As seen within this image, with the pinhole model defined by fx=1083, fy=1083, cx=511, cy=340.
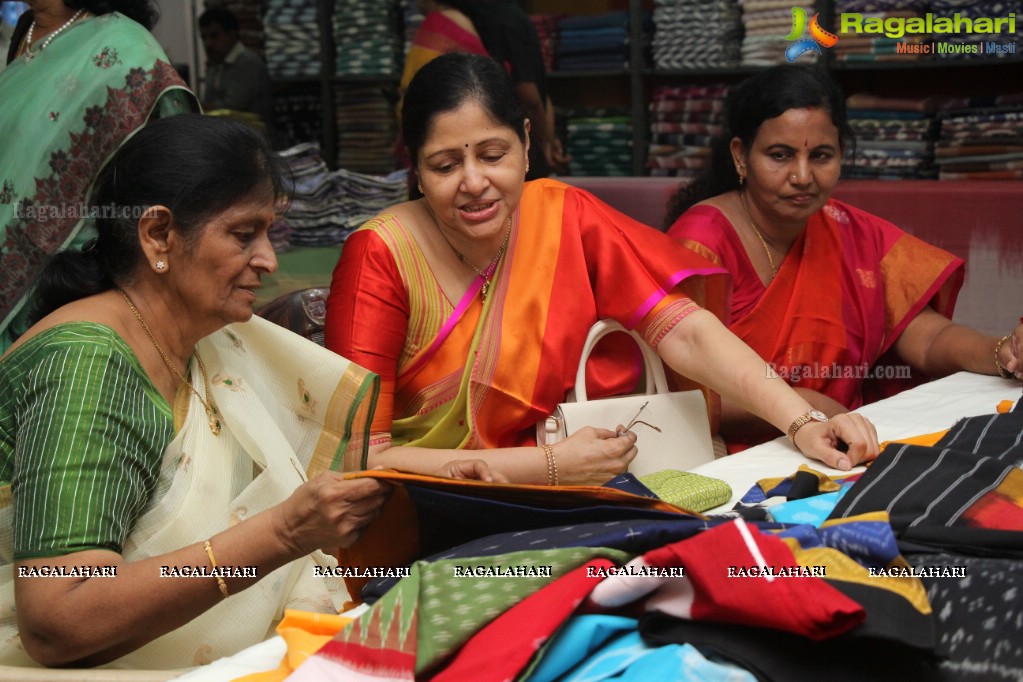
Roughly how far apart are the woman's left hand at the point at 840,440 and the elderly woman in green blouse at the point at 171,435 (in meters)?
0.81

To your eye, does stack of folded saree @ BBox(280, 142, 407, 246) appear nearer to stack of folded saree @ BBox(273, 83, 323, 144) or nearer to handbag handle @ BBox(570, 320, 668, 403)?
stack of folded saree @ BBox(273, 83, 323, 144)

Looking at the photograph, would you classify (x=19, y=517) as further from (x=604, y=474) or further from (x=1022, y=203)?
(x=1022, y=203)

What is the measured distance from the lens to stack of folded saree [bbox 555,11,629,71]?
5293 millimetres

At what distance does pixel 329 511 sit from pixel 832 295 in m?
1.94

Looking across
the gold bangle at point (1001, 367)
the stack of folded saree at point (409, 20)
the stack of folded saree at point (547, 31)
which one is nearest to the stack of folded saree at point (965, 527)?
the gold bangle at point (1001, 367)

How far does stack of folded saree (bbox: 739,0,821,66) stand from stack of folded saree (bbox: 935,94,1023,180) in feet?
2.28

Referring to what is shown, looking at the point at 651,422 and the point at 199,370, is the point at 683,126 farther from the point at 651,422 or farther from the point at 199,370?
the point at 199,370

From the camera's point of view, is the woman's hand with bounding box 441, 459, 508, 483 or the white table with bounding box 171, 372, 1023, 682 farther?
the white table with bounding box 171, 372, 1023, 682

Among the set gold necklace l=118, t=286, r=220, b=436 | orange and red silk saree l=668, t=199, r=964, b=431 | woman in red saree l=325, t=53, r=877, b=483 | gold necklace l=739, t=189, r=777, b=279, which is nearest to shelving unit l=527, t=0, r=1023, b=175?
orange and red silk saree l=668, t=199, r=964, b=431

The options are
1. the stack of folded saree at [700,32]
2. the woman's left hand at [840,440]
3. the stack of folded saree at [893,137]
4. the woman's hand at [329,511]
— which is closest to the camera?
the woman's hand at [329,511]

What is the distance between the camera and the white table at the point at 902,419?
1914 millimetres

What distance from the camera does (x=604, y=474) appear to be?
222cm

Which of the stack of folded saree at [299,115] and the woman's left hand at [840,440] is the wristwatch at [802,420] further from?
the stack of folded saree at [299,115]

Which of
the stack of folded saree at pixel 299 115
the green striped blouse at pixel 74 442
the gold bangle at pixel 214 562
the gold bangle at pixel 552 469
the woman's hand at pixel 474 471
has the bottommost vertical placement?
the gold bangle at pixel 552 469
